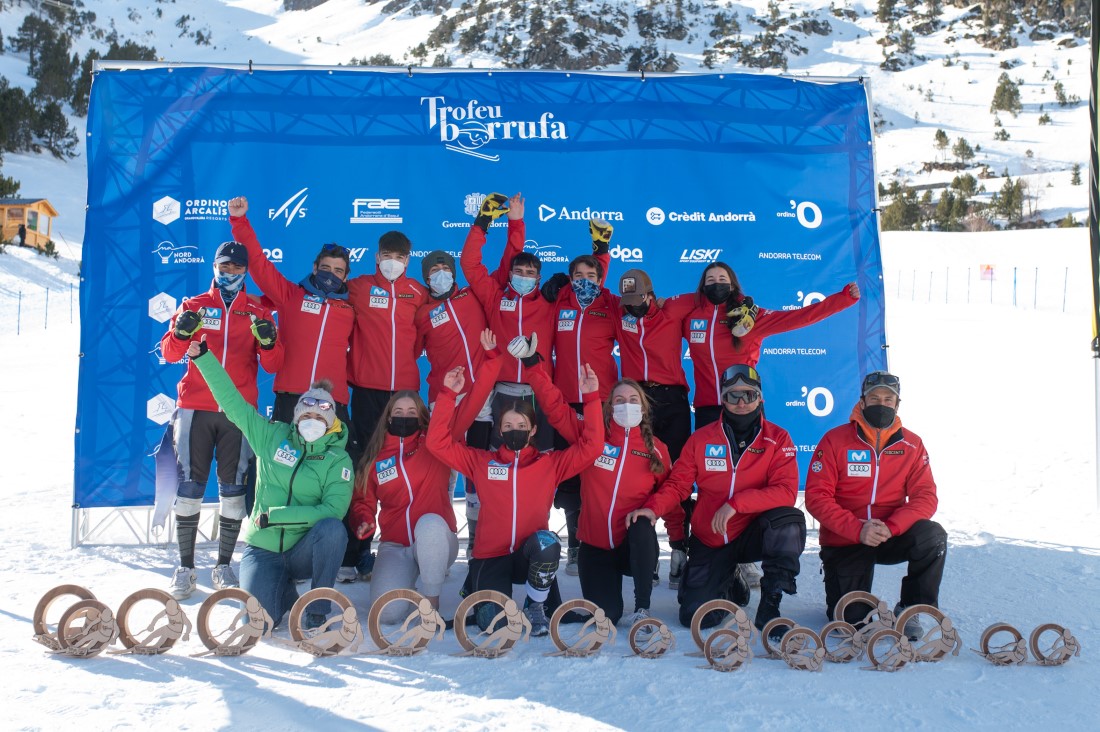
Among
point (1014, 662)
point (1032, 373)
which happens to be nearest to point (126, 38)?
point (1032, 373)

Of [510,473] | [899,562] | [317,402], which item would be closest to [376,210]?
[317,402]

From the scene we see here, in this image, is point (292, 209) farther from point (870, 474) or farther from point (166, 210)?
point (870, 474)

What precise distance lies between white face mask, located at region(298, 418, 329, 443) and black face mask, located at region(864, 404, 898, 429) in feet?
8.54

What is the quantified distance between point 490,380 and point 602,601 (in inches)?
48.5

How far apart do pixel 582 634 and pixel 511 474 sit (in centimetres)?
91

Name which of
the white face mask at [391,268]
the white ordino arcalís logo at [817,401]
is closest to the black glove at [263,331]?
the white face mask at [391,268]

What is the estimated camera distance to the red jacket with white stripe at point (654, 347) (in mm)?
5094

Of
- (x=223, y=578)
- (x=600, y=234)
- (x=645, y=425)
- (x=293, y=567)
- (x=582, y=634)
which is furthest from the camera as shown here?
(x=600, y=234)

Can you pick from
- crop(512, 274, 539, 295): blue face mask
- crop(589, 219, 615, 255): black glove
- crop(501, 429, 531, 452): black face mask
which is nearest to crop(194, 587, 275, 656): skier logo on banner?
crop(501, 429, 531, 452): black face mask

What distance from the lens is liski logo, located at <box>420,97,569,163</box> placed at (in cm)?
598

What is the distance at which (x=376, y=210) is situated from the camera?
5922 mm

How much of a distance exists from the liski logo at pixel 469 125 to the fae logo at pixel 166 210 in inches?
68.4

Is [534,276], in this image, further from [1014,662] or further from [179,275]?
[1014,662]

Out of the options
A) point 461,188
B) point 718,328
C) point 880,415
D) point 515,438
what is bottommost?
point 515,438
